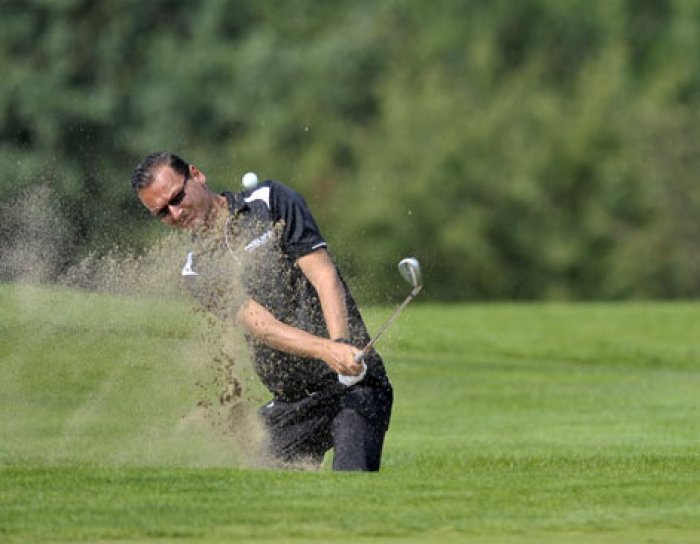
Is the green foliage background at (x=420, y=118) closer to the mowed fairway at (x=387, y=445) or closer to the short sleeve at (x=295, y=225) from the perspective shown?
the mowed fairway at (x=387, y=445)

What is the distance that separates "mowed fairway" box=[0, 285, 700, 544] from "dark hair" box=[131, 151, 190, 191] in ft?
4.61

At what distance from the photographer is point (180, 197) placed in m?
9.64

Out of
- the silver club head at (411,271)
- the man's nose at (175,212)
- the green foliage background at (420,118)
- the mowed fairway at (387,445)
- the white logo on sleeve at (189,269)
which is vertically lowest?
the green foliage background at (420,118)

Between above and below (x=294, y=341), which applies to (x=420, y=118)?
below

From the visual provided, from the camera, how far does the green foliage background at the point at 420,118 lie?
5475 centimetres

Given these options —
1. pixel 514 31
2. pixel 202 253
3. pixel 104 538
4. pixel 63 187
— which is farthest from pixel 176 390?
pixel 514 31

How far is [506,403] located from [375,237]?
50.9 meters

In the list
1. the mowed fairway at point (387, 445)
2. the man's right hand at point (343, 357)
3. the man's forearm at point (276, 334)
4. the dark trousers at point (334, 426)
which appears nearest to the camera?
the mowed fairway at point (387, 445)

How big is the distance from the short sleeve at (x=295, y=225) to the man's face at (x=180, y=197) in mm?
335

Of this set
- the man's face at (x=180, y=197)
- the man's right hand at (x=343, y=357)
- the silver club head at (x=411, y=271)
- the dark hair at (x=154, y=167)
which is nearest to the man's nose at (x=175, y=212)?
the man's face at (x=180, y=197)

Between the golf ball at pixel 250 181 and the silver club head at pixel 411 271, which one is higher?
the golf ball at pixel 250 181

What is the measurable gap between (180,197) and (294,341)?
3.01 ft

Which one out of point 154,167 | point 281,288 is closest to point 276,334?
point 281,288

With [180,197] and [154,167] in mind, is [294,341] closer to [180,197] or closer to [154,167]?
[180,197]
